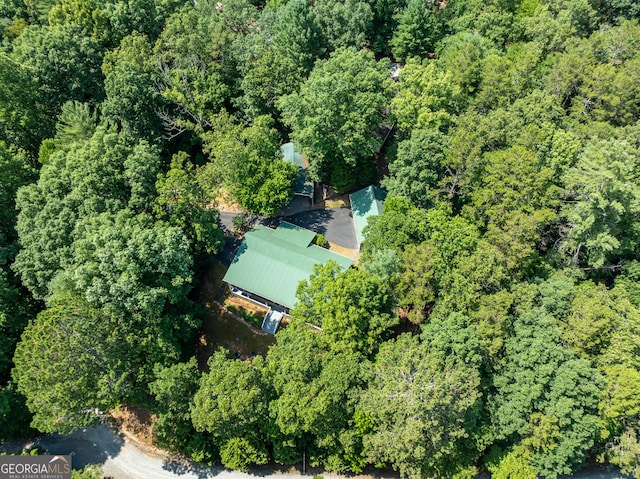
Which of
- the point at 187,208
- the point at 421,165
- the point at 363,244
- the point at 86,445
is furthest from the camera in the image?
the point at 363,244

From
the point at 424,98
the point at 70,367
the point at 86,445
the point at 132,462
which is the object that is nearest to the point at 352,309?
the point at 70,367

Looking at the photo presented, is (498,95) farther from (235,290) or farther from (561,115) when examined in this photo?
(235,290)

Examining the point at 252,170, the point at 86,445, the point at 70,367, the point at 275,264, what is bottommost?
the point at 86,445

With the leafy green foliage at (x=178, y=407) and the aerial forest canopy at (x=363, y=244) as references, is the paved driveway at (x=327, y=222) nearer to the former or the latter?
the aerial forest canopy at (x=363, y=244)

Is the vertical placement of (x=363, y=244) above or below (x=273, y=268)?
above

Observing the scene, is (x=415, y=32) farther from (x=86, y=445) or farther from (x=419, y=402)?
(x=86, y=445)

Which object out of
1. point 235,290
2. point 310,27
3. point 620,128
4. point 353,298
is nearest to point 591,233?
point 620,128

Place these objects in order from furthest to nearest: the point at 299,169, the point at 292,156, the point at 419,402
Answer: the point at 292,156 → the point at 299,169 → the point at 419,402

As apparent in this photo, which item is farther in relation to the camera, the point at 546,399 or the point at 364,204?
the point at 364,204
